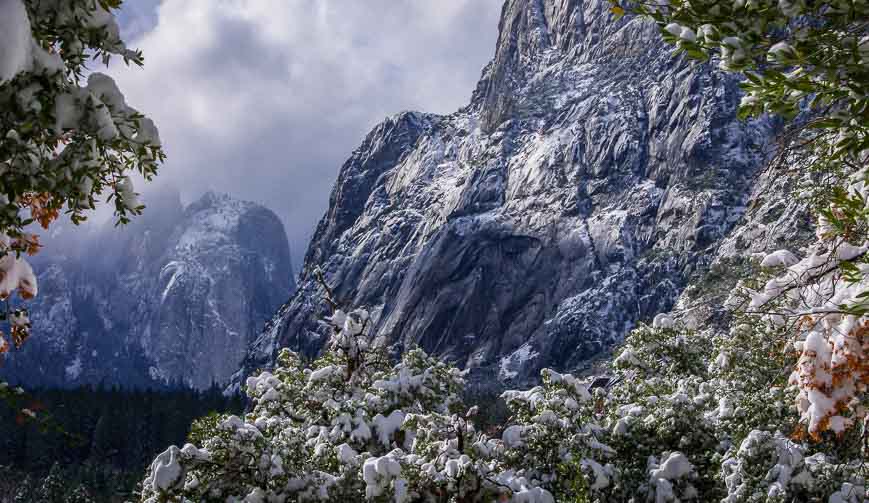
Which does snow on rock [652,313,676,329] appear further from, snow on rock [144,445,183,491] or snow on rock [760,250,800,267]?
snow on rock [144,445,183,491]

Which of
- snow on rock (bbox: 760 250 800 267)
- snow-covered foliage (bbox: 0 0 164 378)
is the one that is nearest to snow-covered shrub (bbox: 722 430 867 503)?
snow on rock (bbox: 760 250 800 267)

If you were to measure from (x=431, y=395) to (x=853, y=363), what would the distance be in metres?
14.4

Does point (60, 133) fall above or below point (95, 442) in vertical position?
below

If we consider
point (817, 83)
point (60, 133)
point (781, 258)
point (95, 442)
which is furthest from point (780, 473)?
point (95, 442)

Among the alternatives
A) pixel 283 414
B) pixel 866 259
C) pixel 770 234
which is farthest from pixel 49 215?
pixel 770 234

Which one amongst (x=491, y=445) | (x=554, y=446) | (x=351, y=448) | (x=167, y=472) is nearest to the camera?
(x=167, y=472)

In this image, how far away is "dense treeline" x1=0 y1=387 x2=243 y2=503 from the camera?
265 ft

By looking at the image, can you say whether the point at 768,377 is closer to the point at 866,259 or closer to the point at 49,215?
the point at 866,259

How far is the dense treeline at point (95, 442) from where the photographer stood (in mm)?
80688

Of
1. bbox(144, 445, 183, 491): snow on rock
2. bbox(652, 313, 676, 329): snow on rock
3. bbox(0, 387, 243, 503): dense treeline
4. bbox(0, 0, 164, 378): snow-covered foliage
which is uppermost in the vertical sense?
bbox(0, 387, 243, 503): dense treeline

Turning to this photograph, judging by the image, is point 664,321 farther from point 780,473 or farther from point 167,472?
point 167,472

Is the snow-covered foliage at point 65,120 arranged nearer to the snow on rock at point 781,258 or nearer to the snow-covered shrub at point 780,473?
the snow on rock at point 781,258

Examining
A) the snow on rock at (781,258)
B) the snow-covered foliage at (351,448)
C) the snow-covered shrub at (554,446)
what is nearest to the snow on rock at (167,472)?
the snow-covered foliage at (351,448)

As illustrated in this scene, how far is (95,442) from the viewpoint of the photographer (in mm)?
111688
